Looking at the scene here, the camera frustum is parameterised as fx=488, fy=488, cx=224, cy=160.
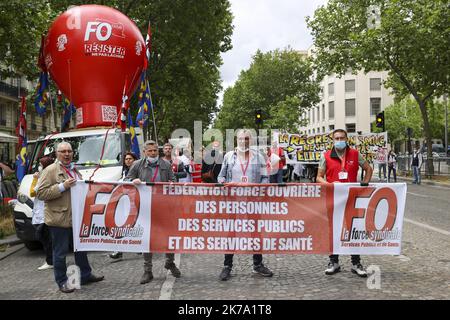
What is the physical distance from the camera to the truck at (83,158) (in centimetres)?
798

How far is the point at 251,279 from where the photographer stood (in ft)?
19.9

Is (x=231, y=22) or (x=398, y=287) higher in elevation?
(x=231, y=22)

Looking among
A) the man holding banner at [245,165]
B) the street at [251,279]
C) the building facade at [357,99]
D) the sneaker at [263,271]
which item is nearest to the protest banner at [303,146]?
the street at [251,279]

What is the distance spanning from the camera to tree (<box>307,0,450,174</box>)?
74.4 feet

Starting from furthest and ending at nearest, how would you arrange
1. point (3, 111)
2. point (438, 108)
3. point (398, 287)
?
point (438, 108) < point (3, 111) < point (398, 287)

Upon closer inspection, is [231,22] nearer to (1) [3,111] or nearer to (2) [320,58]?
(2) [320,58]

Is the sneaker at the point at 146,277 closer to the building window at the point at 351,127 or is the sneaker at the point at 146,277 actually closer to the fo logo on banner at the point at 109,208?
the fo logo on banner at the point at 109,208

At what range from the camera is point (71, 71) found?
1071 cm

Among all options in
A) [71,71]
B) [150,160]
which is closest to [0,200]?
[71,71]

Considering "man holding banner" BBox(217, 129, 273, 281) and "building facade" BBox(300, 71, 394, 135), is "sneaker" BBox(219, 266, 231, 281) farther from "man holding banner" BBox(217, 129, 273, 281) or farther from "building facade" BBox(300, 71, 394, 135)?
"building facade" BBox(300, 71, 394, 135)
